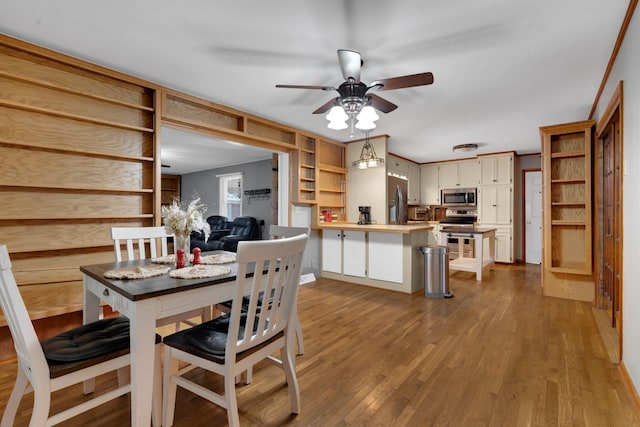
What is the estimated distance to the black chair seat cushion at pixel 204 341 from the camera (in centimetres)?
138

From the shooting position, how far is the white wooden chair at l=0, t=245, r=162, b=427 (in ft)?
3.70

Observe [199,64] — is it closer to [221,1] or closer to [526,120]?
[221,1]

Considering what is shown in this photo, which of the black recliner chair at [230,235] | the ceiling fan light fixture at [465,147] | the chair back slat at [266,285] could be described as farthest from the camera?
the black recliner chair at [230,235]

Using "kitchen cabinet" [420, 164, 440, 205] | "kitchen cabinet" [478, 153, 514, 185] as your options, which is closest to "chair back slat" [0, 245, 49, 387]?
"kitchen cabinet" [478, 153, 514, 185]

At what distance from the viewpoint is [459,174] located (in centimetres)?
690

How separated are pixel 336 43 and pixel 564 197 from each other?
11.7 ft

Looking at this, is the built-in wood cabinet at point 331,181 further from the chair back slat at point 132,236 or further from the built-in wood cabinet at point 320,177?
the chair back slat at point 132,236

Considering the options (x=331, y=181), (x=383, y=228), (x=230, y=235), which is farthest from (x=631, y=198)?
(x=230, y=235)

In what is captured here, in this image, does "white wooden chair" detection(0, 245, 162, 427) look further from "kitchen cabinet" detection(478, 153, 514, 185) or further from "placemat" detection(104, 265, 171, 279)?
"kitchen cabinet" detection(478, 153, 514, 185)

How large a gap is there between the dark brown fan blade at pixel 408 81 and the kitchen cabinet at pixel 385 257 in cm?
219

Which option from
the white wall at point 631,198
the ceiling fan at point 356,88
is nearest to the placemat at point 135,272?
the ceiling fan at point 356,88

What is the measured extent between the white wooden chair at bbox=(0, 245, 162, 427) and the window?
272 inches

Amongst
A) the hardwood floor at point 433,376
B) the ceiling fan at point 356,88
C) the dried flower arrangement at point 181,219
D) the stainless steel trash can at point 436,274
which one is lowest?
the hardwood floor at point 433,376

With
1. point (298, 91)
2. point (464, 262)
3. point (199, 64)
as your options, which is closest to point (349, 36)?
point (298, 91)
